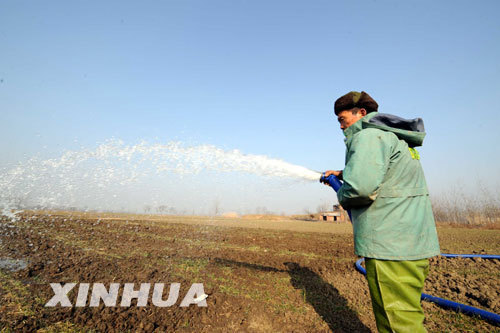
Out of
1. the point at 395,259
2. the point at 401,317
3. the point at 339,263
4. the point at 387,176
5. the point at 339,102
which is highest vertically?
the point at 339,102

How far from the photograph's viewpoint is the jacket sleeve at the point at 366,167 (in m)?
2.09

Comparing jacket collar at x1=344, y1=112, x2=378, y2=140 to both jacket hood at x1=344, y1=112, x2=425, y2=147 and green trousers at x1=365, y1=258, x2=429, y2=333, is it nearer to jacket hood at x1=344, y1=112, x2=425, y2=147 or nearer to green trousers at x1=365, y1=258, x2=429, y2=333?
jacket hood at x1=344, y1=112, x2=425, y2=147

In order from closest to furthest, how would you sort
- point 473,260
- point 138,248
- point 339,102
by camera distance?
point 339,102 → point 473,260 → point 138,248

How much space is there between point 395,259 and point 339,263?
18.7 ft

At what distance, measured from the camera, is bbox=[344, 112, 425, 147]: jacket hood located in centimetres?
237

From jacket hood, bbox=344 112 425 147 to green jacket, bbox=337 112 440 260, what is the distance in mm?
19

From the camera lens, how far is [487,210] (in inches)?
1663

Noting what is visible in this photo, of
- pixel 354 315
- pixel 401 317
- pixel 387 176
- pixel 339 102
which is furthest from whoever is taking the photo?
pixel 354 315

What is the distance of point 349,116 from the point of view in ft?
9.33

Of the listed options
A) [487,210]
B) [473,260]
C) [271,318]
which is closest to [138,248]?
[271,318]

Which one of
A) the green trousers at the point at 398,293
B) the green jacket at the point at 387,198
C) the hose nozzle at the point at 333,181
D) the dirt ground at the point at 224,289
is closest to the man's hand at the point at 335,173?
the hose nozzle at the point at 333,181

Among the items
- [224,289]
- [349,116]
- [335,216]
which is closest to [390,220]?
[349,116]

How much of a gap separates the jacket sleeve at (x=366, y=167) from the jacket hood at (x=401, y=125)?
22cm

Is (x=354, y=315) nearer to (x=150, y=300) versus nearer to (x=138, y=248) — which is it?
(x=150, y=300)
